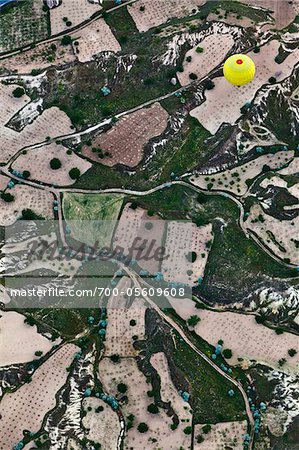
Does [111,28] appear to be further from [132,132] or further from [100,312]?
[100,312]

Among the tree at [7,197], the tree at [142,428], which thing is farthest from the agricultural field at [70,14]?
the tree at [142,428]

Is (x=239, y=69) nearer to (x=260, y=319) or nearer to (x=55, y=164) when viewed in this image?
(x=55, y=164)

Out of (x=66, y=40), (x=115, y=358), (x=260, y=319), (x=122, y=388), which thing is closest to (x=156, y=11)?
(x=66, y=40)

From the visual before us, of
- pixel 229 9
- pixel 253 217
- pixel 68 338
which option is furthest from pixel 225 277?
pixel 229 9

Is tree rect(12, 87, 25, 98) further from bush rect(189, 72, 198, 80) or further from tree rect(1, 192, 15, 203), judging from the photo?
bush rect(189, 72, 198, 80)

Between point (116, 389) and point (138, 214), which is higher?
point (138, 214)

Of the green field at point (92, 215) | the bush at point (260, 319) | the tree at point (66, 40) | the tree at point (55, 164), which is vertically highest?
the tree at point (66, 40)

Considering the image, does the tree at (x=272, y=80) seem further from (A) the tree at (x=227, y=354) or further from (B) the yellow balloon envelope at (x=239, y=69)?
(A) the tree at (x=227, y=354)
